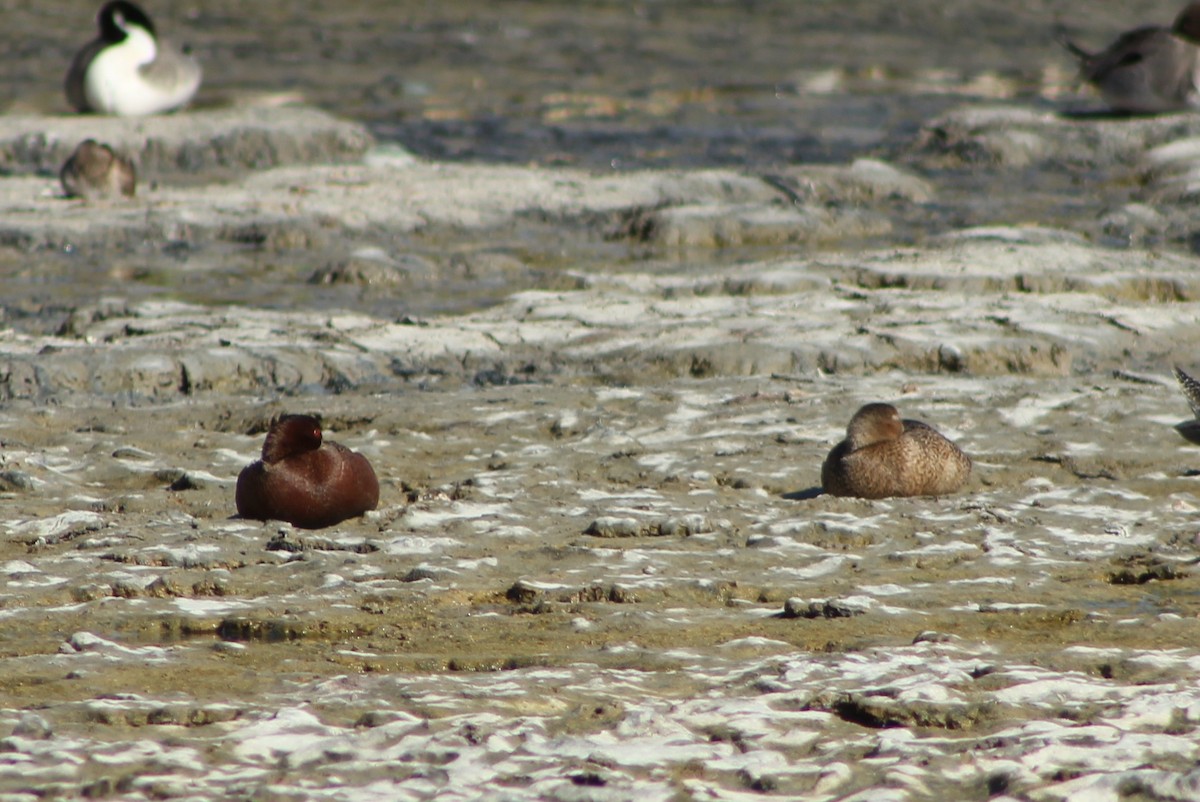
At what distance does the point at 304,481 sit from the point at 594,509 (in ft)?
2.45

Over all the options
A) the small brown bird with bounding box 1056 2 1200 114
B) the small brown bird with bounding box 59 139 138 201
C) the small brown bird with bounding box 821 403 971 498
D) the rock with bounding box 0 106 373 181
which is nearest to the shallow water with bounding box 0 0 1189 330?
the rock with bounding box 0 106 373 181

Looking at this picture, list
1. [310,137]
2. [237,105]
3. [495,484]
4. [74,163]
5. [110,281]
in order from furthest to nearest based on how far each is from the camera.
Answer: [237,105]
[310,137]
[74,163]
[110,281]
[495,484]

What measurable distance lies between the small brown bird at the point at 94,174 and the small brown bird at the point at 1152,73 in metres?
6.91

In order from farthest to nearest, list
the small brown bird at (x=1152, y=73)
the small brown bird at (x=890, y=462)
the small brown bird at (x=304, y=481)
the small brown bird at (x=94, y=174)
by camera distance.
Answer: the small brown bird at (x=1152, y=73), the small brown bird at (x=94, y=174), the small brown bird at (x=890, y=462), the small brown bird at (x=304, y=481)

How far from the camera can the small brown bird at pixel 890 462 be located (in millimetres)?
4379

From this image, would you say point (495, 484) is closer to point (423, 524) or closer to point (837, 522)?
point (423, 524)

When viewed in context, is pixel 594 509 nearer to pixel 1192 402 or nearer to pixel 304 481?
pixel 304 481

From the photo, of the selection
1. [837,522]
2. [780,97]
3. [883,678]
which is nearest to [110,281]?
[837,522]

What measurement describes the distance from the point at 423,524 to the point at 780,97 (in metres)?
11.1

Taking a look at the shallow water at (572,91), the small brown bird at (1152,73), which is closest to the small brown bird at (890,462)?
the shallow water at (572,91)

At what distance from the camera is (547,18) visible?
18719 mm

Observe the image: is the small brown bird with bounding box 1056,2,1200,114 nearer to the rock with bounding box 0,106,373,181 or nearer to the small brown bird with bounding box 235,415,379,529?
the rock with bounding box 0,106,373,181

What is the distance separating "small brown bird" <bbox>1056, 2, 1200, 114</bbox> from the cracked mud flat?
298 cm

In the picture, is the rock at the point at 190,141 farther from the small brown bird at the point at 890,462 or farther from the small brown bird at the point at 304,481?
the small brown bird at the point at 890,462
